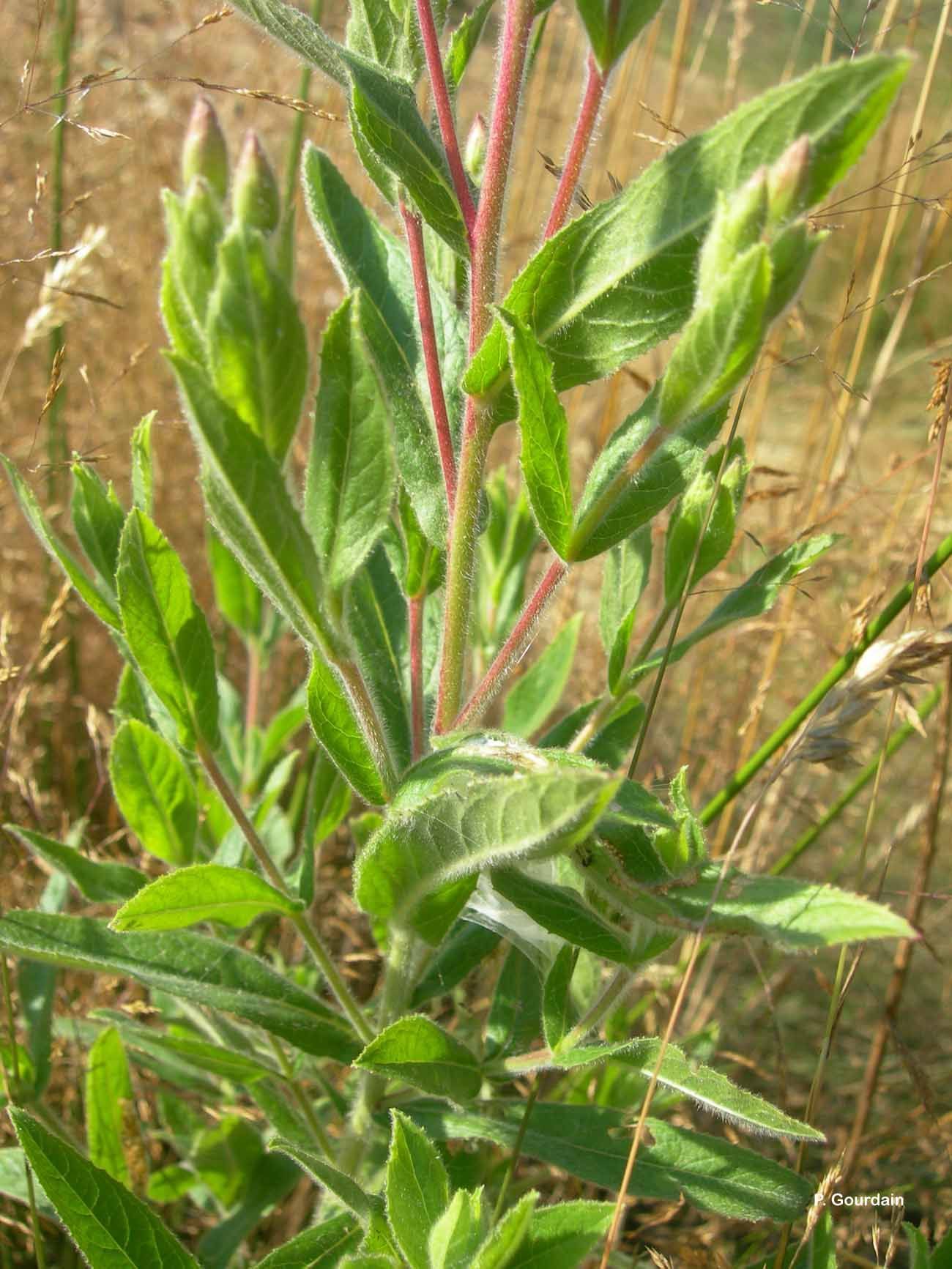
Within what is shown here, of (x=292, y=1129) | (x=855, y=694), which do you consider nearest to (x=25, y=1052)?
(x=292, y=1129)

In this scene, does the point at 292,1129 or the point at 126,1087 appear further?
the point at 126,1087

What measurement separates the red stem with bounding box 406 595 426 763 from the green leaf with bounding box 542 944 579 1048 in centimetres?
29

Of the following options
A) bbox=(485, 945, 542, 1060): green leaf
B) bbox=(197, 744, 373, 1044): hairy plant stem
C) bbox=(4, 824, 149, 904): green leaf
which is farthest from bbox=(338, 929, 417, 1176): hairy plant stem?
bbox=(4, 824, 149, 904): green leaf

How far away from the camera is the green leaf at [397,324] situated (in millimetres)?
1245

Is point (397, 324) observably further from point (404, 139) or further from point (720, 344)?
point (720, 344)

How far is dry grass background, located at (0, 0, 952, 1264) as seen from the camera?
2209 millimetres

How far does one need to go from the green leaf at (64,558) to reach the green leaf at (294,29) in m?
0.53

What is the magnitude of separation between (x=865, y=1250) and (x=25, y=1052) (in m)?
1.59

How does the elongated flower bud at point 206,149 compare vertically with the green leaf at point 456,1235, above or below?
above

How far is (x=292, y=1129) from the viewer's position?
1.49 meters

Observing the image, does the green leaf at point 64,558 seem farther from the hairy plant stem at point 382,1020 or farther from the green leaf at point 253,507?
the hairy plant stem at point 382,1020

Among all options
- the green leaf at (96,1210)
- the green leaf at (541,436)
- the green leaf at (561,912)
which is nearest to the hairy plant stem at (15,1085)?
the green leaf at (96,1210)

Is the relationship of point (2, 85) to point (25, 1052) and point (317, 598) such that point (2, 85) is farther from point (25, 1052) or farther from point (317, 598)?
point (317, 598)

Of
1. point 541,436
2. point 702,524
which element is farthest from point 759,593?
point 541,436
